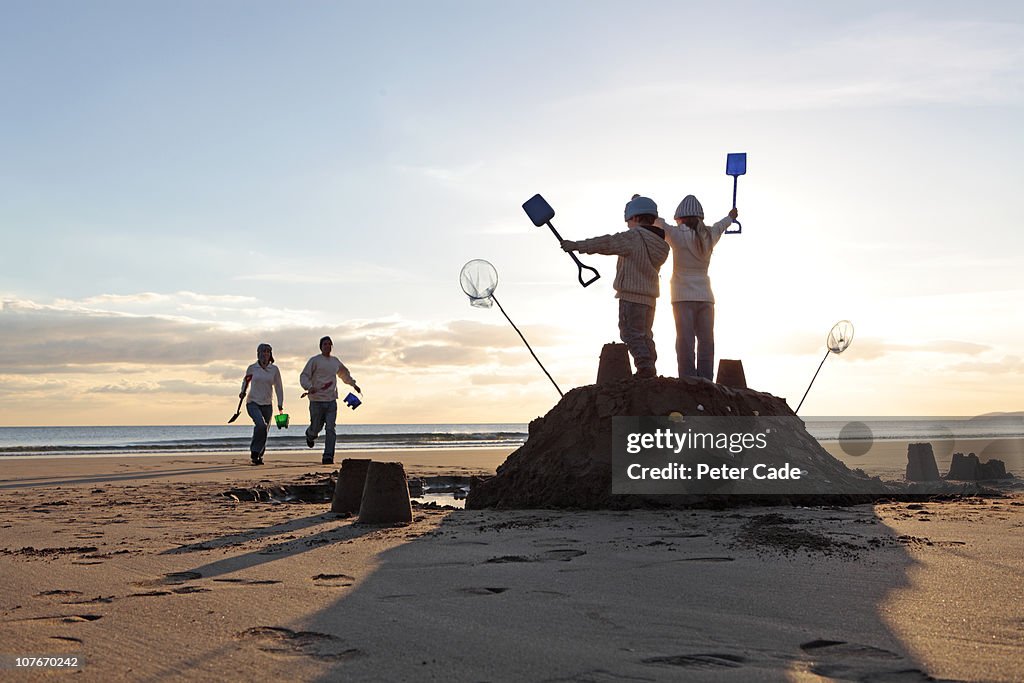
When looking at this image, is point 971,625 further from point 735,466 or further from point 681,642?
point 735,466

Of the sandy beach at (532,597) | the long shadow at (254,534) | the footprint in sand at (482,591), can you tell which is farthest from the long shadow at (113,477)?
the footprint in sand at (482,591)

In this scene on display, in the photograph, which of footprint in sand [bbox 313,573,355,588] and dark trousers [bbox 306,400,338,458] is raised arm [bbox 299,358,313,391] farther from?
footprint in sand [bbox 313,573,355,588]

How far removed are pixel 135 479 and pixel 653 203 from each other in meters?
7.68

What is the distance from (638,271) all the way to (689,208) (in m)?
1.01

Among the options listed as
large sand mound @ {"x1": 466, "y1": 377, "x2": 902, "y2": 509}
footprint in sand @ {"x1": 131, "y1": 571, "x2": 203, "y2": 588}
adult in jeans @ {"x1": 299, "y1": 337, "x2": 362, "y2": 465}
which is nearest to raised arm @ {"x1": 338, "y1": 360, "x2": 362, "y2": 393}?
adult in jeans @ {"x1": 299, "y1": 337, "x2": 362, "y2": 465}

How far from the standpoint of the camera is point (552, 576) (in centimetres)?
423

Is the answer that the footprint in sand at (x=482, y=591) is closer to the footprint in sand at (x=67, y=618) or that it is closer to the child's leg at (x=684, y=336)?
the footprint in sand at (x=67, y=618)

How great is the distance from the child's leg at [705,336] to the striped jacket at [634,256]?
554 millimetres

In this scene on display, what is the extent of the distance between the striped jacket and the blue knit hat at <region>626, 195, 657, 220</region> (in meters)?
0.19

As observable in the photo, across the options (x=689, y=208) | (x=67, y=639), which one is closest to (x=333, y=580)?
(x=67, y=639)

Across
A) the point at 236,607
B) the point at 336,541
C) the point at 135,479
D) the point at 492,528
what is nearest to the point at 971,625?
the point at 236,607

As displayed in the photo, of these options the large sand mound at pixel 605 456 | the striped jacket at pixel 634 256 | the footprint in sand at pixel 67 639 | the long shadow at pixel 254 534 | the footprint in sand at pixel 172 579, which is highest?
the striped jacket at pixel 634 256

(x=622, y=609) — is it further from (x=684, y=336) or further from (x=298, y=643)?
(x=684, y=336)

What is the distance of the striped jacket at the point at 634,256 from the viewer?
7648 mm
